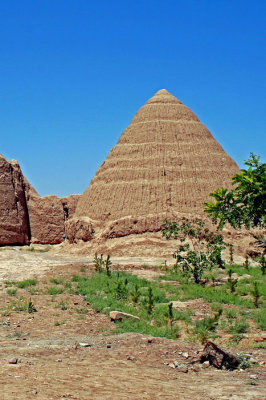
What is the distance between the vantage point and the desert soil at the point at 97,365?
7516 millimetres

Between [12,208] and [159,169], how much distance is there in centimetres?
1276

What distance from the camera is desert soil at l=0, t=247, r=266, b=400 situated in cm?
752

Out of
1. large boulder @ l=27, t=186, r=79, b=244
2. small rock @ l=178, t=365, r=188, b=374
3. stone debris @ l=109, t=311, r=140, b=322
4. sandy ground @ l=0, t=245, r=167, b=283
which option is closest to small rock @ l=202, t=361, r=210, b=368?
small rock @ l=178, t=365, r=188, b=374

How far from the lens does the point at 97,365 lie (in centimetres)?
914

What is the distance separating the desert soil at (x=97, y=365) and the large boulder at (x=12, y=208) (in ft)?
83.5

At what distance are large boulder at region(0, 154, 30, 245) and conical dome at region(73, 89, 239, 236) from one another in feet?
19.6

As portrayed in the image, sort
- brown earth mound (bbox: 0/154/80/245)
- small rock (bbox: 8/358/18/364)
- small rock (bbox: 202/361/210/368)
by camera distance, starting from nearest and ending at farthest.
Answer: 1. small rock (bbox: 8/358/18/364)
2. small rock (bbox: 202/361/210/368)
3. brown earth mound (bbox: 0/154/80/245)

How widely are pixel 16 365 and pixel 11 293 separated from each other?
8176 millimetres

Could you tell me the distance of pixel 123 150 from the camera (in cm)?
3566

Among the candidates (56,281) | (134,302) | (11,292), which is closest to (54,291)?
(11,292)

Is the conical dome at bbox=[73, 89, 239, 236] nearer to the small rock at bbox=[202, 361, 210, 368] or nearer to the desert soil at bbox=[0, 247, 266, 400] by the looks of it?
the desert soil at bbox=[0, 247, 266, 400]

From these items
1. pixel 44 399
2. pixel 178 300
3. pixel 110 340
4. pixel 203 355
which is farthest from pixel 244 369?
pixel 178 300

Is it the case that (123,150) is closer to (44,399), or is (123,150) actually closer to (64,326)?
(64,326)

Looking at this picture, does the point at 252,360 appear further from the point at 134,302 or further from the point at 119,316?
the point at 134,302
